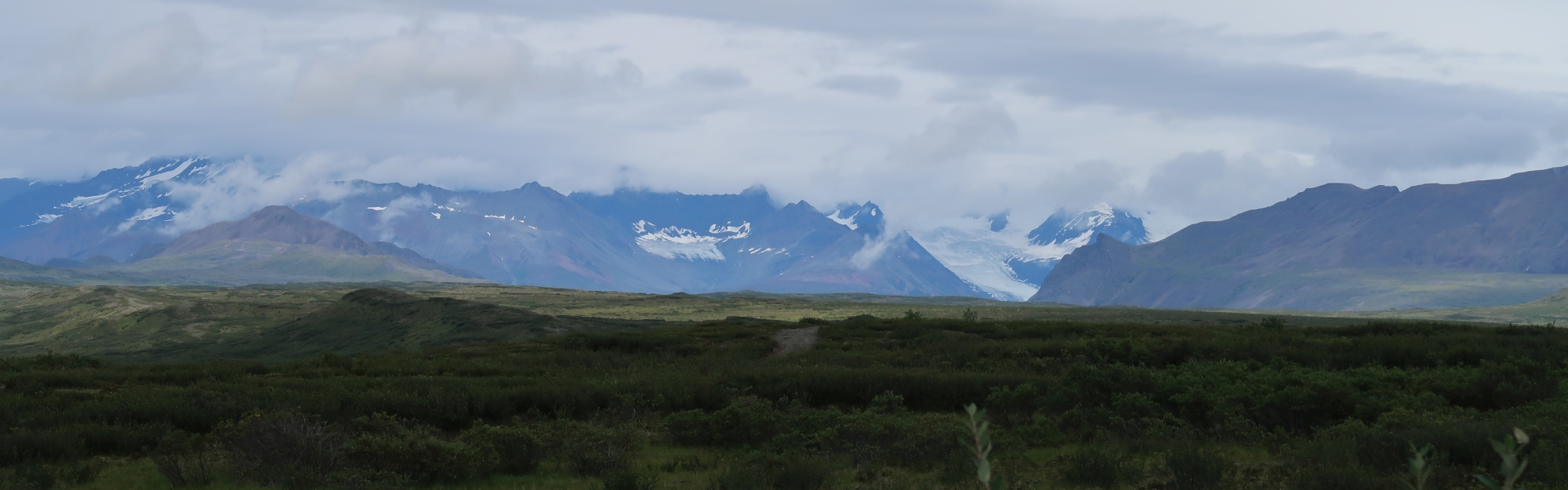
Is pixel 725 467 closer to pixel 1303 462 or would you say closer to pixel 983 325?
pixel 1303 462

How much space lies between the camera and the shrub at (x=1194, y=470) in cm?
1435

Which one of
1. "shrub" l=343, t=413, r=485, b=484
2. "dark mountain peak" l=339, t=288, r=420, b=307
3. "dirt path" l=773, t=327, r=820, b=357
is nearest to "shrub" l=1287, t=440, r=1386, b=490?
"shrub" l=343, t=413, r=485, b=484

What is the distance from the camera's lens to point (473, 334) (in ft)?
243

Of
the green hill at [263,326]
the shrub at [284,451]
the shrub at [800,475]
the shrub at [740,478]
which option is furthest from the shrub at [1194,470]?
the green hill at [263,326]

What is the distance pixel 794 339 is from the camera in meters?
46.3

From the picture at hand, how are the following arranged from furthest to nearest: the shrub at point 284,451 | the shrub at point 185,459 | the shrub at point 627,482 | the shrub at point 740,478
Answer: the shrub at point 185,459 → the shrub at point 284,451 → the shrub at point 740,478 → the shrub at point 627,482

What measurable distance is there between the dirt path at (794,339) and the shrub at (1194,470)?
25874 millimetres

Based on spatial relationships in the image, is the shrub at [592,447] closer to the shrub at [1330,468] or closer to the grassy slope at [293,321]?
the shrub at [1330,468]

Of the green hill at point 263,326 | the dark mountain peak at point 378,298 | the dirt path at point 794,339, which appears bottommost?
the green hill at point 263,326

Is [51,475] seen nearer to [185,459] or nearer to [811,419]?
[185,459]

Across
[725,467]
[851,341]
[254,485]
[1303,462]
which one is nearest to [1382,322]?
[851,341]

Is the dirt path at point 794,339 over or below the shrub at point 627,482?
over

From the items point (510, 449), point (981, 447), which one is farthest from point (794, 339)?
point (981, 447)

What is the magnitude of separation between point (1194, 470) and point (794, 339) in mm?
32181
